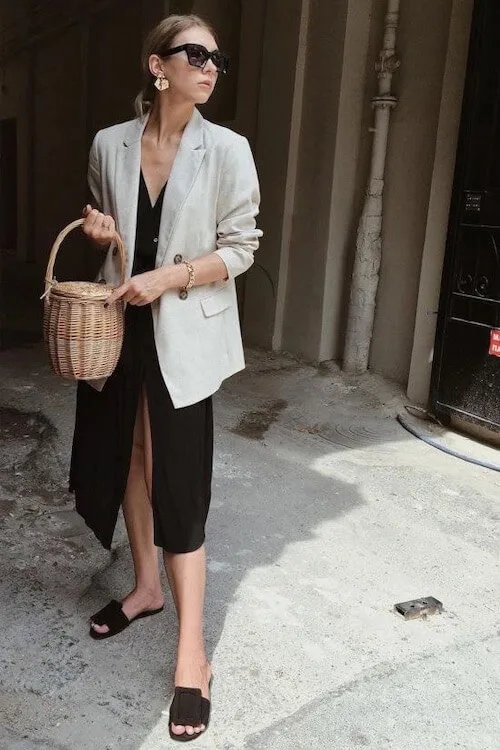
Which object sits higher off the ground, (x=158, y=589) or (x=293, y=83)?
(x=293, y=83)

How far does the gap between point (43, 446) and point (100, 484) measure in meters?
2.10

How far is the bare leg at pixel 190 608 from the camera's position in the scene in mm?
2275

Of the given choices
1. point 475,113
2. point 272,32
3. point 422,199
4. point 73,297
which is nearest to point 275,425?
point 422,199

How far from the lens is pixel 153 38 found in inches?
86.4

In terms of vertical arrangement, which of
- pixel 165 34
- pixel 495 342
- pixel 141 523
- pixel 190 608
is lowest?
pixel 190 608

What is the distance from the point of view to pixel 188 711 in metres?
2.16

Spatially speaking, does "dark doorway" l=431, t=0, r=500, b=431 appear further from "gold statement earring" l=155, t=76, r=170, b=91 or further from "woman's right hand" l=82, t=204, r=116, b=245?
"woman's right hand" l=82, t=204, r=116, b=245

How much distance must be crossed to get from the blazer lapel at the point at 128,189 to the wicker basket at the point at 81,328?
0.19ft

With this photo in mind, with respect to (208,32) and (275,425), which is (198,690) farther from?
(275,425)

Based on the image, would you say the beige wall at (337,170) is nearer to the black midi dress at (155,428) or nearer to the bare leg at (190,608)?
the black midi dress at (155,428)

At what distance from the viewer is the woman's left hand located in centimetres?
208

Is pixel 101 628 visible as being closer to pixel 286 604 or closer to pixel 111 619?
pixel 111 619

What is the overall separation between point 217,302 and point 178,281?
184mm

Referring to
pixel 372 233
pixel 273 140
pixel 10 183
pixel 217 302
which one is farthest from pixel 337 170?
pixel 10 183
